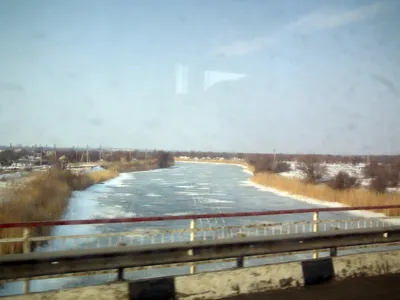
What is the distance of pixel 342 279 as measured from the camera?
17.3ft

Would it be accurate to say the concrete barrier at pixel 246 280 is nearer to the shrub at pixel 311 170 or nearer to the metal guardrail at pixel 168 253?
the metal guardrail at pixel 168 253

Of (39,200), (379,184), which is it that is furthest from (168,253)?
(379,184)

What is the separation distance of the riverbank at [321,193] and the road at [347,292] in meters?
8.51

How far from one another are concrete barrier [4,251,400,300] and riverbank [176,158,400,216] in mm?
8158

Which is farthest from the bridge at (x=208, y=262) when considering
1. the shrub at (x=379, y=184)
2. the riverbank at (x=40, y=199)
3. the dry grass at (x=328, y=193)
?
the shrub at (x=379, y=184)

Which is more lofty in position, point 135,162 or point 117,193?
point 135,162

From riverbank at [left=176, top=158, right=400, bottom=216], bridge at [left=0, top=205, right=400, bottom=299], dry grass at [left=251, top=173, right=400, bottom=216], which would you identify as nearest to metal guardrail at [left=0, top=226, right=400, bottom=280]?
bridge at [left=0, top=205, right=400, bottom=299]

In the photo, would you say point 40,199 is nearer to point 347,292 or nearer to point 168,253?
point 168,253

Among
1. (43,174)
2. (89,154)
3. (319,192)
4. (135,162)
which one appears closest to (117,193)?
(89,154)

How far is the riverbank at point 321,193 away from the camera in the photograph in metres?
13.6

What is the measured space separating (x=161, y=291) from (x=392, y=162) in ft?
61.5

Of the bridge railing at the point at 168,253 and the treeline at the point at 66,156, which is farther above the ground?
the treeline at the point at 66,156

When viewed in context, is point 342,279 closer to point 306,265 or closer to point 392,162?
point 306,265

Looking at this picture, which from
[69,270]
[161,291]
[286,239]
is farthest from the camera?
[286,239]
